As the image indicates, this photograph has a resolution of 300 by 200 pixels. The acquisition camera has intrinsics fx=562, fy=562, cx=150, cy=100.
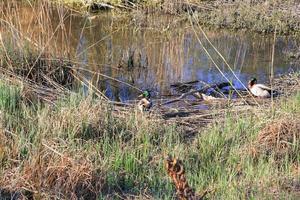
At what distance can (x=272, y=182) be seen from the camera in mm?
3883

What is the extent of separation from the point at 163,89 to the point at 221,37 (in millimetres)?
5201

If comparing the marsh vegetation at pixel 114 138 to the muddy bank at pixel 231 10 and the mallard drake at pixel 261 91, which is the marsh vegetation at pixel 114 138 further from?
the muddy bank at pixel 231 10

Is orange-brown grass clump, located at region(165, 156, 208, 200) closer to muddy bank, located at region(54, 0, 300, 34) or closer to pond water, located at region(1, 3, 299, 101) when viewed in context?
pond water, located at region(1, 3, 299, 101)

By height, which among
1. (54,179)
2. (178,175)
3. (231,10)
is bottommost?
(231,10)

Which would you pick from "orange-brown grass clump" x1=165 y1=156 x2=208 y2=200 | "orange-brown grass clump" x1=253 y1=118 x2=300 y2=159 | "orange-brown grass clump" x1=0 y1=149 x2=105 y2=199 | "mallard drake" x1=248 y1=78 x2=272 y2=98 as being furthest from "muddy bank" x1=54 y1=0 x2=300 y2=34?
"orange-brown grass clump" x1=165 y1=156 x2=208 y2=200

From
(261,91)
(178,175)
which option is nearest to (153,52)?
(261,91)

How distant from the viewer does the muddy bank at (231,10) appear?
539 inches

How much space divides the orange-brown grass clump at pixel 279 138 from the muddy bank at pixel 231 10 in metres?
8.31

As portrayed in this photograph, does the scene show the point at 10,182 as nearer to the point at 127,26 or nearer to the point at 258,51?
the point at 258,51

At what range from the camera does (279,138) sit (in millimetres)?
4672

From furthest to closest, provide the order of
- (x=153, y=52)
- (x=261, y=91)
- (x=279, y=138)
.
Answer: (x=153, y=52), (x=261, y=91), (x=279, y=138)

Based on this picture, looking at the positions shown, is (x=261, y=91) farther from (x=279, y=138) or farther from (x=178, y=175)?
(x=178, y=175)

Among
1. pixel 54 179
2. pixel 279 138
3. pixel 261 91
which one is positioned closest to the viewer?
pixel 54 179

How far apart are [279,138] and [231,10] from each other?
33.0 ft
